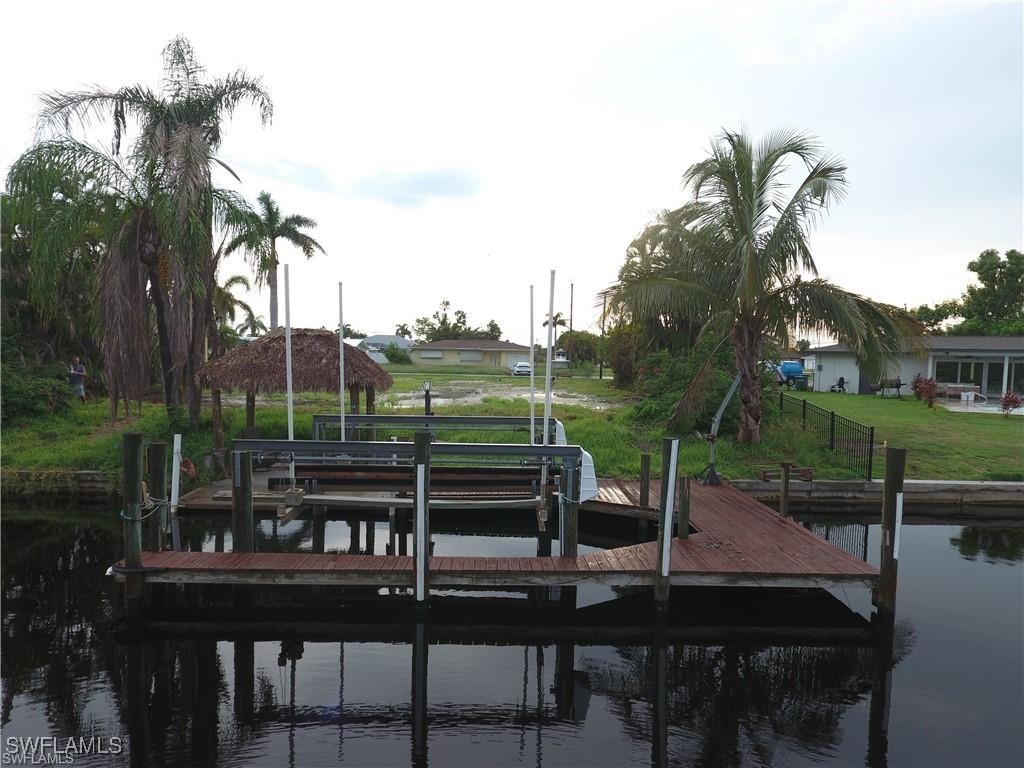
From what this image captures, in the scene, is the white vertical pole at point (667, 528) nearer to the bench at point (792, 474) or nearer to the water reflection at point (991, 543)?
the bench at point (792, 474)

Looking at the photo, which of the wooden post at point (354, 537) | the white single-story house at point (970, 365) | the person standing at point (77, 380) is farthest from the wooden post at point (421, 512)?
the white single-story house at point (970, 365)

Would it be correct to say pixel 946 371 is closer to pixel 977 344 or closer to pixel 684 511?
pixel 977 344

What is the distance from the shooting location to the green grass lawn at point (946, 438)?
15016 millimetres

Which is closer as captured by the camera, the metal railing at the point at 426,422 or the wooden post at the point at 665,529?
the wooden post at the point at 665,529

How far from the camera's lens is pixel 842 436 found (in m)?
16.8

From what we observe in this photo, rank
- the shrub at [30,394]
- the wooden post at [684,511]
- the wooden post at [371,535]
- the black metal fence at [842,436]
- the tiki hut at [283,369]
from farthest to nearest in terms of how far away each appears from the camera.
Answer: the shrub at [30,394] < the black metal fence at [842,436] < the tiki hut at [283,369] < the wooden post at [371,535] < the wooden post at [684,511]

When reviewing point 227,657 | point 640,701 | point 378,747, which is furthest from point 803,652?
point 227,657

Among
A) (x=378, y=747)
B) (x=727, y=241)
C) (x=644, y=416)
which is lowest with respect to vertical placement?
(x=378, y=747)

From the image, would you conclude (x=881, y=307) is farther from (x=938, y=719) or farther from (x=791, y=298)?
(x=938, y=719)

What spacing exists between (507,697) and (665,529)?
2.51 meters

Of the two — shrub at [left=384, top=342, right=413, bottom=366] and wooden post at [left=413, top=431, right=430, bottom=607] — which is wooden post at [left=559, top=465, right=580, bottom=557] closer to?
wooden post at [left=413, top=431, right=430, bottom=607]

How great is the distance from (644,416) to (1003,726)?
13.0 m

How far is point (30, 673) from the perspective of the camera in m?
6.76

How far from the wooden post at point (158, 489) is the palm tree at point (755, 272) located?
31.0 feet
